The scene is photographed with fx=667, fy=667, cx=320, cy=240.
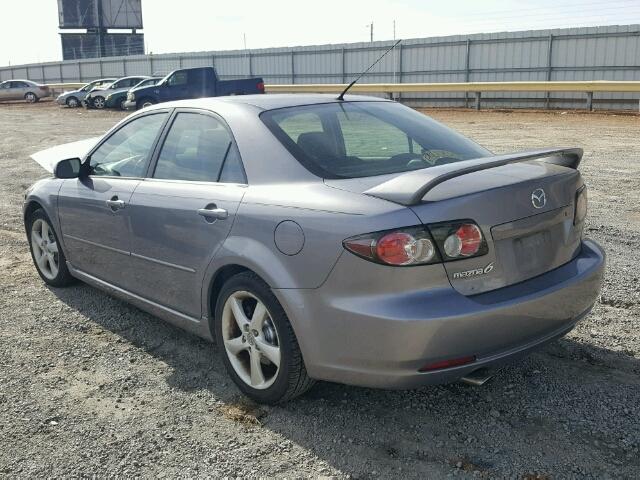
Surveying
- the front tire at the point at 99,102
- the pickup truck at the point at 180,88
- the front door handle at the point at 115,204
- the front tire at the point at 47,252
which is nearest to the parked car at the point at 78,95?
the front tire at the point at 99,102

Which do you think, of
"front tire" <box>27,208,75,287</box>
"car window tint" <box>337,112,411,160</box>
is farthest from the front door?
"car window tint" <box>337,112,411,160</box>

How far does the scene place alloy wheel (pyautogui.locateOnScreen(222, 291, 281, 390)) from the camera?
3314 millimetres

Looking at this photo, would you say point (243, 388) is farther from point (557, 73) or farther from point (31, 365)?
point (557, 73)

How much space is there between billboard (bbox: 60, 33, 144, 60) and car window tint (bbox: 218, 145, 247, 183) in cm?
6566

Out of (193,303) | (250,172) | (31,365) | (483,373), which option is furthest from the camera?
(31,365)

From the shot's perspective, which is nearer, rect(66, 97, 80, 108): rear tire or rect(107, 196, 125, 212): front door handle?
rect(107, 196, 125, 212): front door handle

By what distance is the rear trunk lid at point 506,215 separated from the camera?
2879 mm

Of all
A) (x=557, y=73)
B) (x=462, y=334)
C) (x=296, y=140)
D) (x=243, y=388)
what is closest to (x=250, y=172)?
(x=296, y=140)

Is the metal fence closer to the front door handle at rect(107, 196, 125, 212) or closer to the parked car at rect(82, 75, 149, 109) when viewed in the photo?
the parked car at rect(82, 75, 149, 109)

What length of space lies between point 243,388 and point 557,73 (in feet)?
82.4

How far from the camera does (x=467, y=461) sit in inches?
114

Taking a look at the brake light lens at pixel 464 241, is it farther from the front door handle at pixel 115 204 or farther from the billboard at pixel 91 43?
the billboard at pixel 91 43

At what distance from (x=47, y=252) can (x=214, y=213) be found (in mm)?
2664

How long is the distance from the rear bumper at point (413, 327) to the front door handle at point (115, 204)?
167 centimetres
